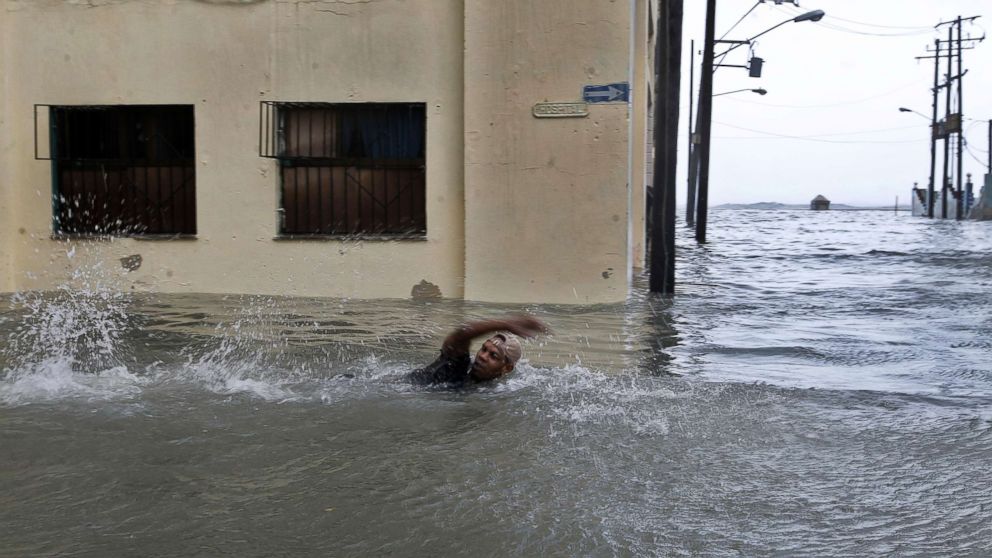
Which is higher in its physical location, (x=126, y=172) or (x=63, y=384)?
(x=126, y=172)

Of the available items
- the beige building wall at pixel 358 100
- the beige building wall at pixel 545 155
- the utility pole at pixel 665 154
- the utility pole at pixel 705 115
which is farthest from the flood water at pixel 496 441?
the utility pole at pixel 705 115

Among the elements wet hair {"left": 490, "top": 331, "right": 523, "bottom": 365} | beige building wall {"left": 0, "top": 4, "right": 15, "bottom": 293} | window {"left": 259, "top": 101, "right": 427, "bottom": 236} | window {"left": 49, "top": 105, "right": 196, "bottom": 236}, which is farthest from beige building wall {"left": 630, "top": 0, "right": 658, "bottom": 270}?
wet hair {"left": 490, "top": 331, "right": 523, "bottom": 365}

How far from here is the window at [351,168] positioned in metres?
10.9

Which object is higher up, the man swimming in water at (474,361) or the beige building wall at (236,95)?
the beige building wall at (236,95)

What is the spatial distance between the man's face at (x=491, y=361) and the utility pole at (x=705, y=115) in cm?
1605

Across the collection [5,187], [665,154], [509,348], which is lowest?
[509,348]

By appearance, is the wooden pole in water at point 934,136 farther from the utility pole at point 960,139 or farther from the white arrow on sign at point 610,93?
the white arrow on sign at point 610,93

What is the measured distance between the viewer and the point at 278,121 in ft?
35.9

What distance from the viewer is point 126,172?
11242 mm

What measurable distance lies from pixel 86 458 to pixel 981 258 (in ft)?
60.8

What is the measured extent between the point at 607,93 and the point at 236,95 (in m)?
4.13

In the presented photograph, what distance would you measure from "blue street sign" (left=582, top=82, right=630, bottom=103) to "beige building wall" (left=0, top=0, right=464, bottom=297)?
4.71 ft

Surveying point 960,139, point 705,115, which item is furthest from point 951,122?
point 705,115

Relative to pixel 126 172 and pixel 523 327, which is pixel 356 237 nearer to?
pixel 126 172
